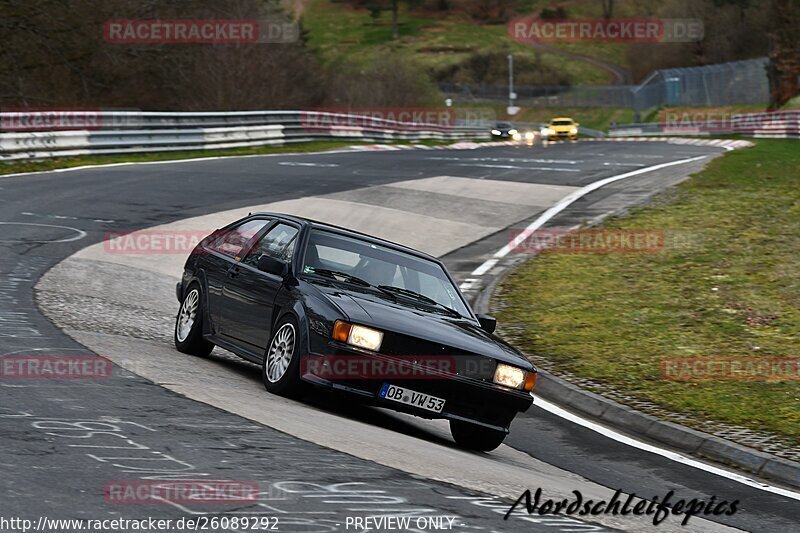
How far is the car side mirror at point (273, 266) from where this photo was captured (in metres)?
9.37

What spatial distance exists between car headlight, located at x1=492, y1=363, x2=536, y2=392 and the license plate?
543mm

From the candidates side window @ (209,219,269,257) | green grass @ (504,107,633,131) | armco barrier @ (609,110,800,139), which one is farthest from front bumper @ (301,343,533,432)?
green grass @ (504,107,633,131)

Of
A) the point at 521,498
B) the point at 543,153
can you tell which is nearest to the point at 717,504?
the point at 521,498

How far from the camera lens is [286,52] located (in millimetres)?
71500

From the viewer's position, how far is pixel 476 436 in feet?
29.2

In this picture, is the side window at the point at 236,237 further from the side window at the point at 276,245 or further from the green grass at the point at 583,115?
the green grass at the point at 583,115

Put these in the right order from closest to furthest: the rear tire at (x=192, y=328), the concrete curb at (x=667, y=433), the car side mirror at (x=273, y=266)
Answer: the concrete curb at (x=667, y=433)
the car side mirror at (x=273, y=266)
the rear tire at (x=192, y=328)

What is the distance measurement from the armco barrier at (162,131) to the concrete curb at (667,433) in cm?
1851

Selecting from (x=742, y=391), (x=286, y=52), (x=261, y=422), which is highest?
(x=286, y=52)

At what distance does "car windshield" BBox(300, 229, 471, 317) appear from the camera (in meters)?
9.56

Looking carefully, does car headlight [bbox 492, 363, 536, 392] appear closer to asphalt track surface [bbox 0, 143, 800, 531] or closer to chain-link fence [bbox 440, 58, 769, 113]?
asphalt track surface [bbox 0, 143, 800, 531]

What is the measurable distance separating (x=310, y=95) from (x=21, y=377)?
6863 centimetres

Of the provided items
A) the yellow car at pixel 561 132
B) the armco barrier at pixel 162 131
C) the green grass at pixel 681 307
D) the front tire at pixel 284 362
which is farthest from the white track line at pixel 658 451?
the yellow car at pixel 561 132

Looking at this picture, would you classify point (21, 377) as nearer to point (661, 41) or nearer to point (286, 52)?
point (286, 52)
